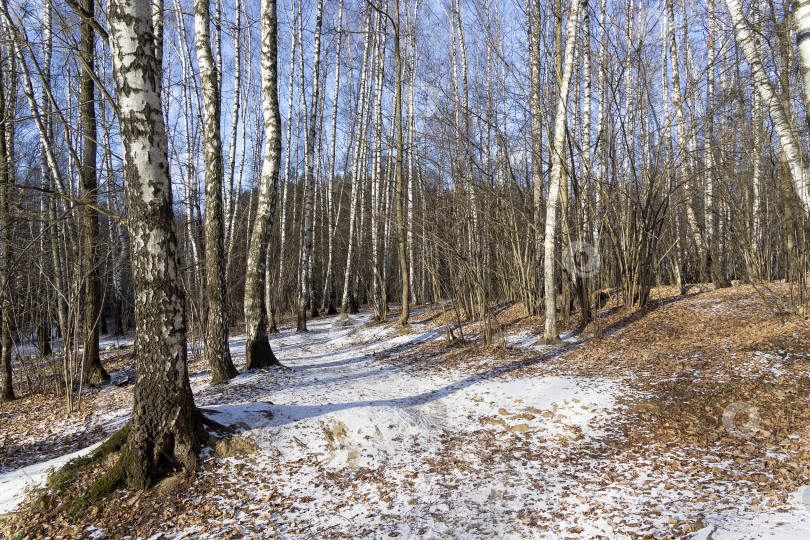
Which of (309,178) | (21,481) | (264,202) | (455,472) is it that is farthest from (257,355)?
(309,178)

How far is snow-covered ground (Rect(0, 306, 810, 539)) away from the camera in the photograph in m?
3.08

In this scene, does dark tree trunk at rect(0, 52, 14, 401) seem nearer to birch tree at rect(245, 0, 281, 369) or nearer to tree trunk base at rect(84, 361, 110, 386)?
tree trunk base at rect(84, 361, 110, 386)

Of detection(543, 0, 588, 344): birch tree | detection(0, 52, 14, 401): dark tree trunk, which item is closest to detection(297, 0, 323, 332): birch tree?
detection(0, 52, 14, 401): dark tree trunk

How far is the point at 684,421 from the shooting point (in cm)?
435

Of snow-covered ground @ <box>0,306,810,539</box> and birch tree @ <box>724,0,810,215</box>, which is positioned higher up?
birch tree @ <box>724,0,810,215</box>

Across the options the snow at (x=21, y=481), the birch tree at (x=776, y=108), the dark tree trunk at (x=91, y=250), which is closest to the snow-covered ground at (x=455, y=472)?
the snow at (x=21, y=481)

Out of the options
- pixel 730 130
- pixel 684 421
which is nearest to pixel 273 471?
pixel 684 421

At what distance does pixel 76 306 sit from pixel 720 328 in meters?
9.37

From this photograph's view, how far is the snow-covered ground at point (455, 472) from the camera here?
3.08 metres

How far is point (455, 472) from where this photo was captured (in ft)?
12.9

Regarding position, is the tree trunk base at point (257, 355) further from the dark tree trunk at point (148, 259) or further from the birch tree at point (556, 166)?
the birch tree at point (556, 166)

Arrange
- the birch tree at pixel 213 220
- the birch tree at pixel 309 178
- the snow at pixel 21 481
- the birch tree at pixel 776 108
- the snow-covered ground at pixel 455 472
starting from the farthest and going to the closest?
1. the birch tree at pixel 309 178
2. the birch tree at pixel 213 220
3. the birch tree at pixel 776 108
4. the snow at pixel 21 481
5. the snow-covered ground at pixel 455 472

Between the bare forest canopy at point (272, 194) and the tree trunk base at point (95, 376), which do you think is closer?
the bare forest canopy at point (272, 194)

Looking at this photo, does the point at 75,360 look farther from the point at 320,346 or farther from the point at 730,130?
the point at 730,130
